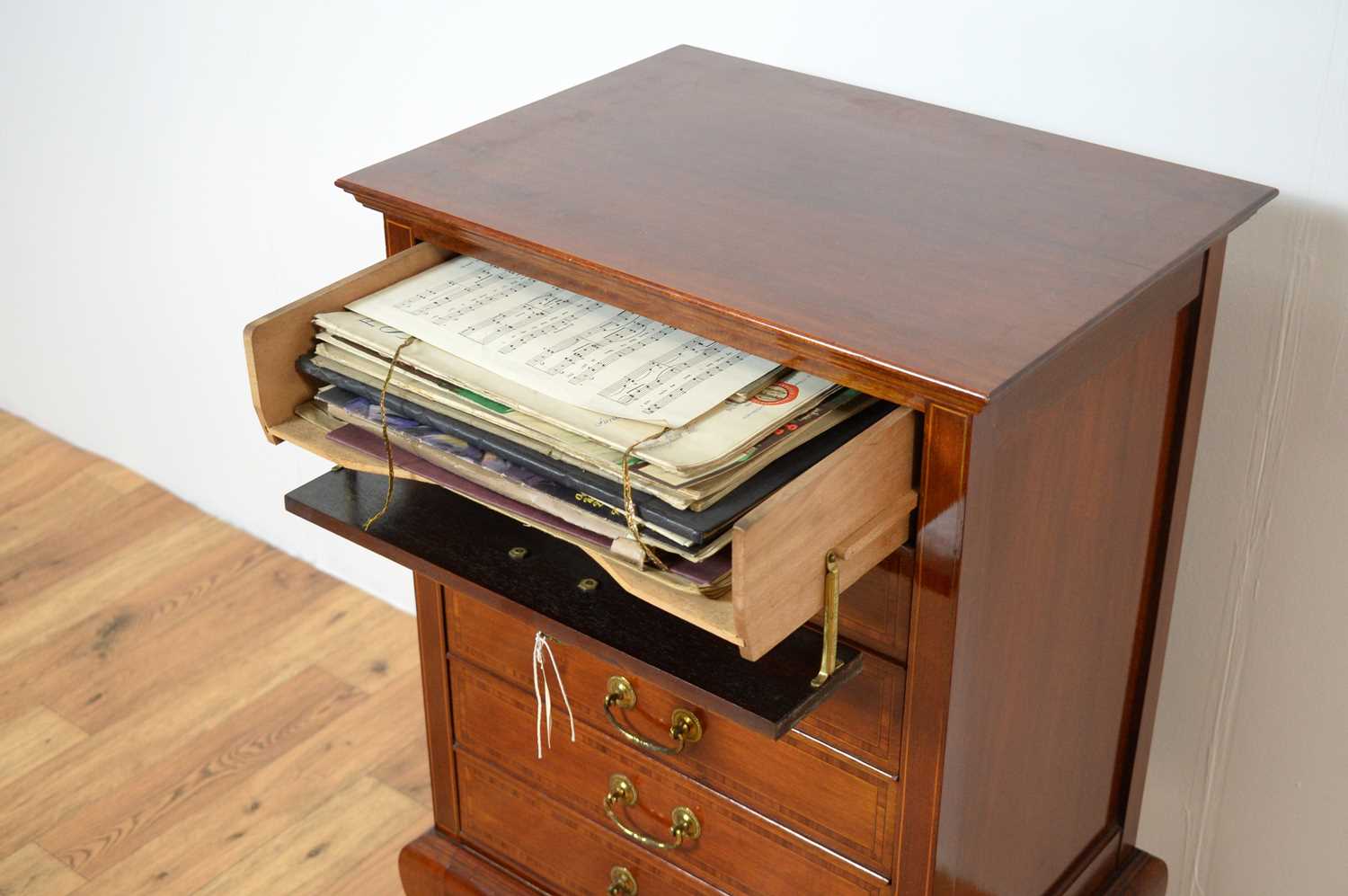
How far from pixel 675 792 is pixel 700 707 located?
0.36ft

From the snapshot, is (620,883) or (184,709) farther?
(184,709)

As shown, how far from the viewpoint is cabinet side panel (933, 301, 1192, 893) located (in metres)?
1.06

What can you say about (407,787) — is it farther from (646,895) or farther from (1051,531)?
(1051,531)

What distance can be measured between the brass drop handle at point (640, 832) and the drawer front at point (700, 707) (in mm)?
49

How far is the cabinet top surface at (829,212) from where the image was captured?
1023 mm

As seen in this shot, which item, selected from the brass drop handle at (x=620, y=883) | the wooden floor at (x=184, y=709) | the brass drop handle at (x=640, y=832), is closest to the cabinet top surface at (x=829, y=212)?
the brass drop handle at (x=640, y=832)

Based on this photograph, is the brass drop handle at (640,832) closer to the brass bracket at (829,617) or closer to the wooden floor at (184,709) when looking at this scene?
the brass bracket at (829,617)

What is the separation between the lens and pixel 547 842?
1465 mm

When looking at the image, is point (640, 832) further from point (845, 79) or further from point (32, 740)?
point (32, 740)

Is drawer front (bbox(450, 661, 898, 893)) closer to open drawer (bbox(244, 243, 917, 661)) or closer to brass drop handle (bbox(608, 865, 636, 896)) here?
brass drop handle (bbox(608, 865, 636, 896))

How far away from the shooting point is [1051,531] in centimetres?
113

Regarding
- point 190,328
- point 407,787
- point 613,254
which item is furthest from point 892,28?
point 190,328

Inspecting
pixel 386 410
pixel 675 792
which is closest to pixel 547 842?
pixel 675 792

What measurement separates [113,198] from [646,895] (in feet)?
4.56
